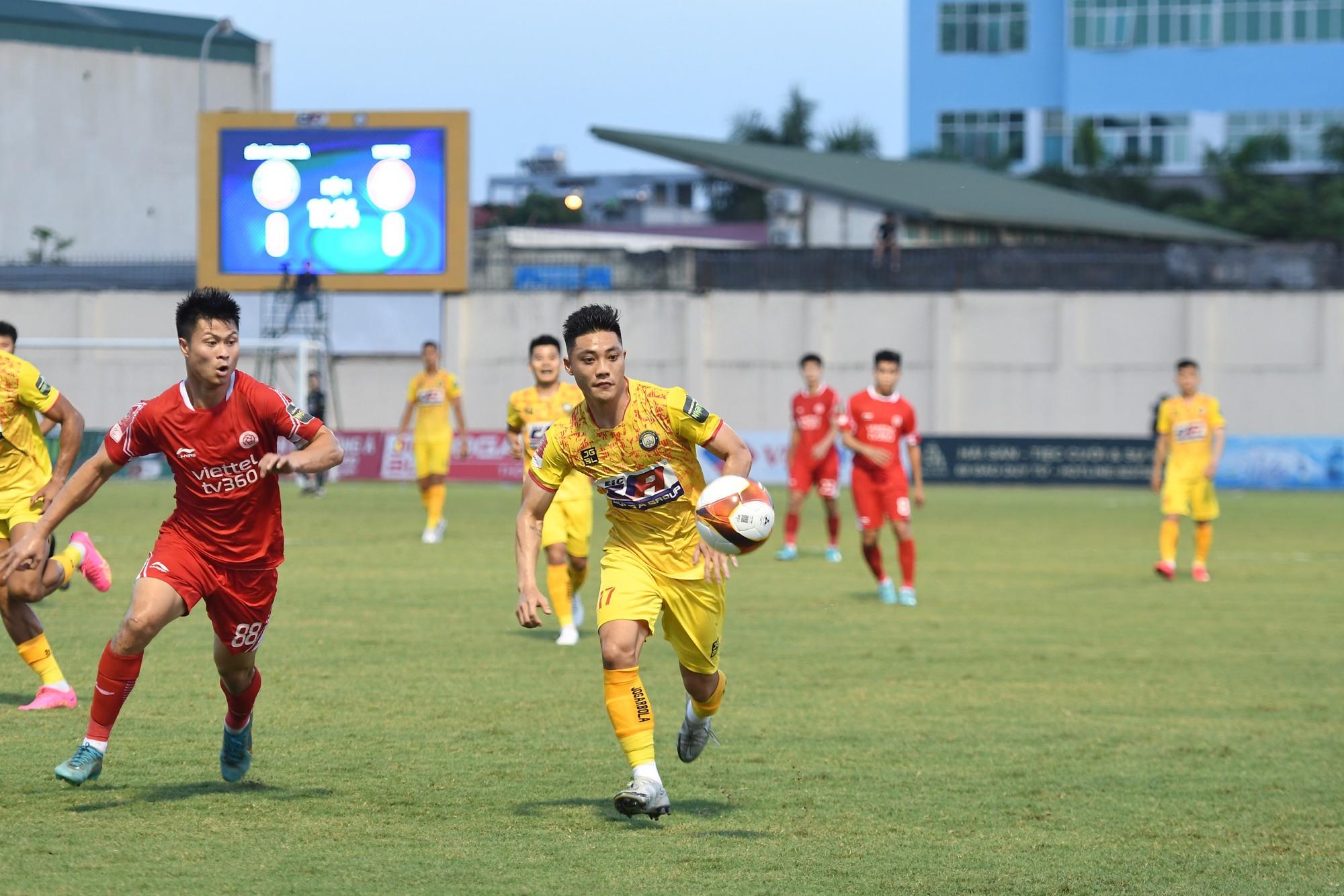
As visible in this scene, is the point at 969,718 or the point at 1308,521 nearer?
the point at 969,718

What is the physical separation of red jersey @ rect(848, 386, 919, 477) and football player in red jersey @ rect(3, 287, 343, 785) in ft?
27.3

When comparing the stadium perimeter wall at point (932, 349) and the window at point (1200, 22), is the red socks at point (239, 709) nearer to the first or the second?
the stadium perimeter wall at point (932, 349)

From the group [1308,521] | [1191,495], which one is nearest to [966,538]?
[1191,495]

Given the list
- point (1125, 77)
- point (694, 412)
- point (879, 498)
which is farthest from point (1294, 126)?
point (694, 412)

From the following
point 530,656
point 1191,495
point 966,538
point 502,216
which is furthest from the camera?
point 502,216

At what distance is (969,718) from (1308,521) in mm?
18859

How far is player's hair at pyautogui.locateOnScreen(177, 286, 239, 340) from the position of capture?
260 inches

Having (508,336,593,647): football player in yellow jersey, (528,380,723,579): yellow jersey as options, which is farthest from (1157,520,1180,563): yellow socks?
(528,380,723,579): yellow jersey

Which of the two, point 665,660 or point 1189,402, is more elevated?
point 1189,402

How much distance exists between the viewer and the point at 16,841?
19.5 feet

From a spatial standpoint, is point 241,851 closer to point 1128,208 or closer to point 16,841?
point 16,841

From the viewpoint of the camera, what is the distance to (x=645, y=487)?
6.93 m

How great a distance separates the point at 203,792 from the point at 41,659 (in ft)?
7.75

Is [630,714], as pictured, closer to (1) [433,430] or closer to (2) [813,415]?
(2) [813,415]
